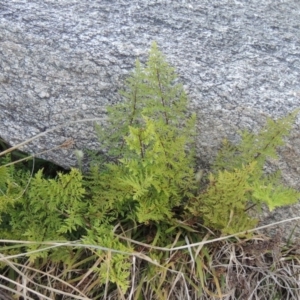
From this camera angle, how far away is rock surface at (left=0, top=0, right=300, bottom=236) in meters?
2.05

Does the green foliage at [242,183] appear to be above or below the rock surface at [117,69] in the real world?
below

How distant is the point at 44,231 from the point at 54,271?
0.61ft

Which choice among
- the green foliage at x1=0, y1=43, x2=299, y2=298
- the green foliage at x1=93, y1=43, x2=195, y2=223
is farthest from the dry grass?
the green foliage at x1=93, y1=43, x2=195, y2=223

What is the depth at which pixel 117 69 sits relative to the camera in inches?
81.9

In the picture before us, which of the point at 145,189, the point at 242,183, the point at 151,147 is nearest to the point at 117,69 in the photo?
the point at 151,147

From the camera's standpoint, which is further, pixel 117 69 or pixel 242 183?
pixel 117 69

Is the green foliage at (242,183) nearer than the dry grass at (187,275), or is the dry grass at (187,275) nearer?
the green foliage at (242,183)

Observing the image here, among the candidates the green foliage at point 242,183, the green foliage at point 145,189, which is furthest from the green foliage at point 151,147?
the green foliage at point 242,183

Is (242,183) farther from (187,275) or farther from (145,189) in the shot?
(187,275)

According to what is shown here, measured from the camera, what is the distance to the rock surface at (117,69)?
205cm

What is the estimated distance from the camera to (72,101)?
212 centimetres

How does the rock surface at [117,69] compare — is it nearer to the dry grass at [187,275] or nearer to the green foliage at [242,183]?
the green foliage at [242,183]

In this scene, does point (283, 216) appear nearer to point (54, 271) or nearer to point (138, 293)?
point (138, 293)

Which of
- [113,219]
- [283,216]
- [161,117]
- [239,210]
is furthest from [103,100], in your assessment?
[283,216]
